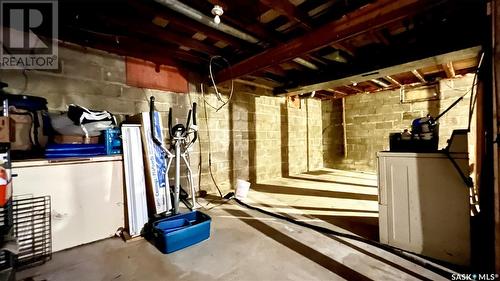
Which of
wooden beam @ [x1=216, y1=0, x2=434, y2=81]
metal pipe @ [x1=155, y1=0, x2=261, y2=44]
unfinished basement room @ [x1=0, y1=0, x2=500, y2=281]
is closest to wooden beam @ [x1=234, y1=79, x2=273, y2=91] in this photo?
unfinished basement room @ [x1=0, y1=0, x2=500, y2=281]

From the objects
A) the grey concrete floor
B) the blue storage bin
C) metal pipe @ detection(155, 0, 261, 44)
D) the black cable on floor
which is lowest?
the grey concrete floor

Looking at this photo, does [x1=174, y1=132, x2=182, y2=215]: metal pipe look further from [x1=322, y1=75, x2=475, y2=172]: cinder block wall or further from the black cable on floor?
[x1=322, y1=75, x2=475, y2=172]: cinder block wall

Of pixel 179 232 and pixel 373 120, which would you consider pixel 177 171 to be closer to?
pixel 179 232

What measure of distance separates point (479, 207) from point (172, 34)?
3.09 meters

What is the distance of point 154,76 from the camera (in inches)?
125

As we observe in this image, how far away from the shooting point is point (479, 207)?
1513mm

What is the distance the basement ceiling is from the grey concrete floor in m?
1.82

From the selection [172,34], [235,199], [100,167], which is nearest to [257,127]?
[235,199]

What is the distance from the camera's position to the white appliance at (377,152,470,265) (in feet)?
5.04

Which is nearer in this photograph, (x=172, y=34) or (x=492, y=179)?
(x=492, y=179)

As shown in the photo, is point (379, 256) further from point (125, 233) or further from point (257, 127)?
point (257, 127)

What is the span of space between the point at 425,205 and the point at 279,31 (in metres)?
2.18

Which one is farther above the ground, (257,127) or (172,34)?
(172,34)

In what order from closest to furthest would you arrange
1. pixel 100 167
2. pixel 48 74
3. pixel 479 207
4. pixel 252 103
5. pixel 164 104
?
pixel 479 207
pixel 100 167
pixel 48 74
pixel 164 104
pixel 252 103
